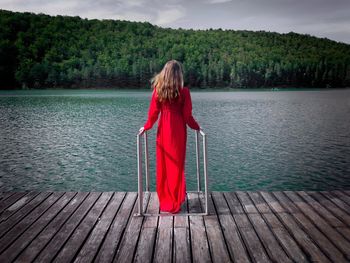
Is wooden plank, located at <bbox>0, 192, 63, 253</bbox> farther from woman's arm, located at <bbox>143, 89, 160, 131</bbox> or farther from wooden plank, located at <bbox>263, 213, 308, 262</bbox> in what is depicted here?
wooden plank, located at <bbox>263, 213, 308, 262</bbox>

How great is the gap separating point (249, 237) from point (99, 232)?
1402mm

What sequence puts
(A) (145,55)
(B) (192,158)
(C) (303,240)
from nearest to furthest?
(C) (303,240), (B) (192,158), (A) (145,55)

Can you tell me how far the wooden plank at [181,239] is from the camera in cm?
282

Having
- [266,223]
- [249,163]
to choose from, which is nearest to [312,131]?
[249,163]

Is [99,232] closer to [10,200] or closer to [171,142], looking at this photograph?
[171,142]

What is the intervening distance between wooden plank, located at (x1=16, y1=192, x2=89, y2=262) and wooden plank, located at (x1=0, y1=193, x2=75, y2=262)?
5 cm

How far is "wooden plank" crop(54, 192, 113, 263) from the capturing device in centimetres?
284

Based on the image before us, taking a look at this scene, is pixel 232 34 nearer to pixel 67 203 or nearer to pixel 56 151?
pixel 56 151

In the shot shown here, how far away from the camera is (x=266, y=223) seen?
11.2 ft

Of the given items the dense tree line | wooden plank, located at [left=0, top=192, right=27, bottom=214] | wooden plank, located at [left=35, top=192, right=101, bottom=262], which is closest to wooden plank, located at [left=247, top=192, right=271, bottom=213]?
wooden plank, located at [left=35, top=192, right=101, bottom=262]

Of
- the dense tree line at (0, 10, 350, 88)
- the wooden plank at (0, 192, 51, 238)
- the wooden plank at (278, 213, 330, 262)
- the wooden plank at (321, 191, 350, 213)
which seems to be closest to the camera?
the wooden plank at (278, 213, 330, 262)

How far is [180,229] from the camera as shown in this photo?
3316 mm

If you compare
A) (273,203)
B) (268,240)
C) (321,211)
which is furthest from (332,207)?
(268,240)

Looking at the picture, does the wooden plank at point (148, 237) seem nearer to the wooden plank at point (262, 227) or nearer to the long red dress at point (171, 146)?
the long red dress at point (171, 146)
